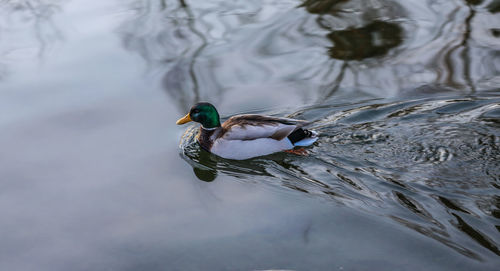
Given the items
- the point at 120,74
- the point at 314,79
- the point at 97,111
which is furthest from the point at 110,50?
the point at 314,79

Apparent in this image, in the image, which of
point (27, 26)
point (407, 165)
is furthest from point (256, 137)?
point (27, 26)

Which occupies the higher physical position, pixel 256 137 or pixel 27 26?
pixel 256 137

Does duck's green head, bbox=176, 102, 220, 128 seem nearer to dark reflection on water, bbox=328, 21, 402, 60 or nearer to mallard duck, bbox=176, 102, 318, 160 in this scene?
mallard duck, bbox=176, 102, 318, 160

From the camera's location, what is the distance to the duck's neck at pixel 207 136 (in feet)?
21.2

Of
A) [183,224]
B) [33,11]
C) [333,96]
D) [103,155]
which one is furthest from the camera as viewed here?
[33,11]

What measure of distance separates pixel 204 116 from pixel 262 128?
0.69 m

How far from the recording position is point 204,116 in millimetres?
6438

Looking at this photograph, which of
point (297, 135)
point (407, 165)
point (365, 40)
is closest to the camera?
point (407, 165)

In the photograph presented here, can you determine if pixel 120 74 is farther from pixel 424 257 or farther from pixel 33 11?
pixel 424 257

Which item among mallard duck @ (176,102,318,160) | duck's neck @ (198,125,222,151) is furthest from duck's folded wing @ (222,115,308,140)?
duck's neck @ (198,125,222,151)

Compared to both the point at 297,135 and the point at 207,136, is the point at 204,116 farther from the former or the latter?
the point at 297,135

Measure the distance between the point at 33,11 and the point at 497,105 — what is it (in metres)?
7.47

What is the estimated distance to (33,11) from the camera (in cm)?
998

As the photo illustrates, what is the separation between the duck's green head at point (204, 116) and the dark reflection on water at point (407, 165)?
295 millimetres
